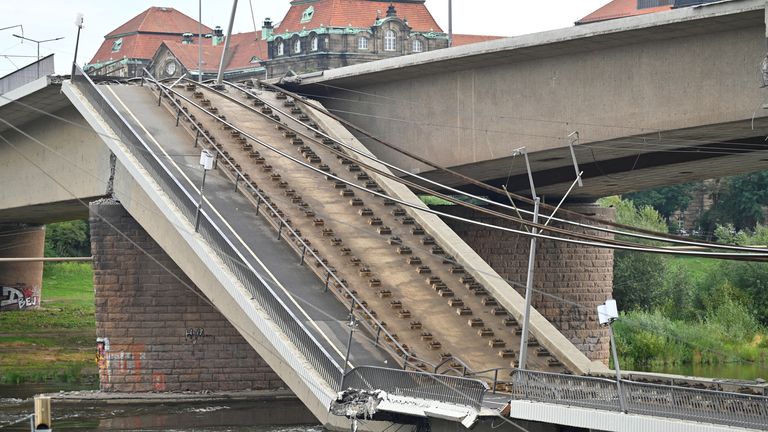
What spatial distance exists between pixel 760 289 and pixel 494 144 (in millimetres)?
30304

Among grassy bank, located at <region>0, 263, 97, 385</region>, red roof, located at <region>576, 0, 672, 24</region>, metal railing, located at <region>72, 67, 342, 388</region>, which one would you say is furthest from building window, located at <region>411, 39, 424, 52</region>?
metal railing, located at <region>72, 67, 342, 388</region>

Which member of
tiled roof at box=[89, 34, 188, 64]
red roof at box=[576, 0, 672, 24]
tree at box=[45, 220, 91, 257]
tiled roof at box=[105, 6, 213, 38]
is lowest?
tree at box=[45, 220, 91, 257]

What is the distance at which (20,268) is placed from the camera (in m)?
65.2

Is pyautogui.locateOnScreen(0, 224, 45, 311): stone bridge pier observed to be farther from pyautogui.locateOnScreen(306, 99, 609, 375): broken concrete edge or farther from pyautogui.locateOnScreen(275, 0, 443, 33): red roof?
pyautogui.locateOnScreen(275, 0, 443, 33): red roof

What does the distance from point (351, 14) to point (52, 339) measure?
107m

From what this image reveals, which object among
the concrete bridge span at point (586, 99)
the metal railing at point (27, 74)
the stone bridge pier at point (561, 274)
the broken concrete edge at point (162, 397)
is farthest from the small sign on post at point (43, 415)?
the stone bridge pier at point (561, 274)

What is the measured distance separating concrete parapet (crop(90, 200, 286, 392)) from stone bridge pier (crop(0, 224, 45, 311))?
20383 millimetres

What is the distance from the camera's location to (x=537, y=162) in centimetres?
4284

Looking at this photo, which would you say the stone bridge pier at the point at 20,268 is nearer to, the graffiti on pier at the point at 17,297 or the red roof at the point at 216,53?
the graffiti on pier at the point at 17,297

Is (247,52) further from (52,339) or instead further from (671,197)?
(52,339)

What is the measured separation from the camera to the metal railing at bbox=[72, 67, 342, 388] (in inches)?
1179

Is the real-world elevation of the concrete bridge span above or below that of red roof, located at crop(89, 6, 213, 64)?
below

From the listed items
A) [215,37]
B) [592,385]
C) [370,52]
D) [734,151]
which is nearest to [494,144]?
[734,151]

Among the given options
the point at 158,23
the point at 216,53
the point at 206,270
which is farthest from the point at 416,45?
the point at 206,270
